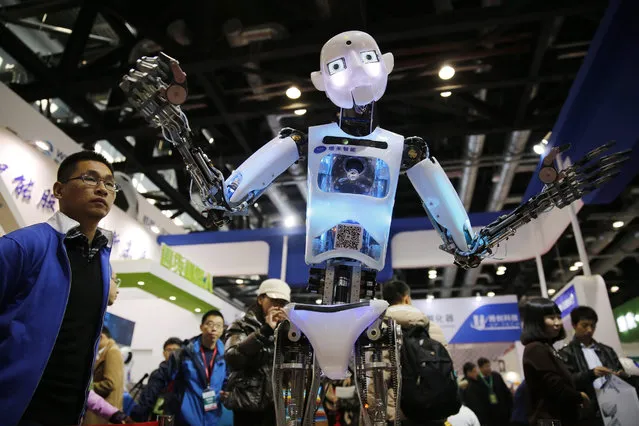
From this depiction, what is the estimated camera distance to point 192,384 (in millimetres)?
3029

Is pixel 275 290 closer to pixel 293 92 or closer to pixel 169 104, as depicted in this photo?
pixel 169 104

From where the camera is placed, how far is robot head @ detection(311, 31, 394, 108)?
83.0 inches

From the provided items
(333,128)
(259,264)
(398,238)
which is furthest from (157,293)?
(333,128)

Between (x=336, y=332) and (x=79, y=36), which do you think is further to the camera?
(x=79, y=36)

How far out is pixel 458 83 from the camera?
598cm

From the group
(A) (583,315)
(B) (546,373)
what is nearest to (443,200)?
(B) (546,373)

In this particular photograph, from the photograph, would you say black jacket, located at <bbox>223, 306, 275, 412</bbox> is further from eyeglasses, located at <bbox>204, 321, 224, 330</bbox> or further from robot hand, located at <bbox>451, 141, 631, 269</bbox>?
robot hand, located at <bbox>451, 141, 631, 269</bbox>

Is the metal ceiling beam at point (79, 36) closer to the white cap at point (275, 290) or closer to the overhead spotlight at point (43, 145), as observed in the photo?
the overhead spotlight at point (43, 145)

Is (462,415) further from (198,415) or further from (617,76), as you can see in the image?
(617,76)

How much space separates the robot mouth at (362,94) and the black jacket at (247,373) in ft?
3.96

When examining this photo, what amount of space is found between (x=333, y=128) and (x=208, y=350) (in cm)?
198

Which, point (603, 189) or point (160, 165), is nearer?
point (603, 189)

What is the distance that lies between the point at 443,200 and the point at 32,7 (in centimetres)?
588

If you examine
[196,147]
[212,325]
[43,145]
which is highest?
[43,145]
